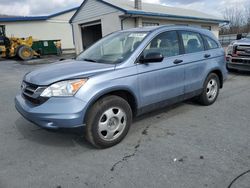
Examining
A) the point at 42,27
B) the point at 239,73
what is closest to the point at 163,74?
the point at 239,73

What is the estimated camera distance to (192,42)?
196 inches

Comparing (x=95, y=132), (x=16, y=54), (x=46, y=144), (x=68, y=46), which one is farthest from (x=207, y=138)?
(x=68, y=46)

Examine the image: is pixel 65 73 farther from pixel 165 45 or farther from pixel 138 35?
pixel 165 45

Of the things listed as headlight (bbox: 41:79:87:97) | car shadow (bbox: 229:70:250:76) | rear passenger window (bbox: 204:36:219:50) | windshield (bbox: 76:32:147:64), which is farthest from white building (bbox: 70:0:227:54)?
headlight (bbox: 41:79:87:97)

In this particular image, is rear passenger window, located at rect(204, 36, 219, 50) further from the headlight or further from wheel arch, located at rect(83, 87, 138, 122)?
the headlight

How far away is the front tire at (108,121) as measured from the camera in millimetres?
3369

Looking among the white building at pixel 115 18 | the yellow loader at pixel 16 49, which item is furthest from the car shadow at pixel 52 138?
the yellow loader at pixel 16 49

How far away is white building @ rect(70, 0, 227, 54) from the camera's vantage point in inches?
632

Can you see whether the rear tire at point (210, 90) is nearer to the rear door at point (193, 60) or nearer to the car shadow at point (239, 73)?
the rear door at point (193, 60)

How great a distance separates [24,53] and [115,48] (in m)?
17.2

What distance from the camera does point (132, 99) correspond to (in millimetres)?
3844

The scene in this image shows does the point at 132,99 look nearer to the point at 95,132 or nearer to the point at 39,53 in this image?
the point at 95,132

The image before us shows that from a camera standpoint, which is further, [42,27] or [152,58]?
[42,27]

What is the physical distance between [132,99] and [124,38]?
125cm
